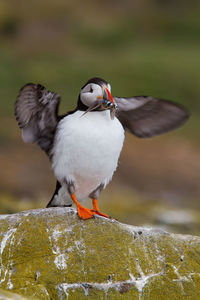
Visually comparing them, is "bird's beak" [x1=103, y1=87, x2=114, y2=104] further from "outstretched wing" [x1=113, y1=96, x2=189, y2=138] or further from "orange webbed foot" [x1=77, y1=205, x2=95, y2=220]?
"orange webbed foot" [x1=77, y1=205, x2=95, y2=220]

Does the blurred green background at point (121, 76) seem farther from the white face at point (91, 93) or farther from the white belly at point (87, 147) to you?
the white face at point (91, 93)

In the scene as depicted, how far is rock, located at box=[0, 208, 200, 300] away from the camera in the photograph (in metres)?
5.83

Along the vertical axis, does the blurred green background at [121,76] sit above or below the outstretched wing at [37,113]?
below

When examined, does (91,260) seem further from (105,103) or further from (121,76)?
(121,76)

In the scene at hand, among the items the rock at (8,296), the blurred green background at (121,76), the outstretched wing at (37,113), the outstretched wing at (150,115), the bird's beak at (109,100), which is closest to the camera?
the rock at (8,296)

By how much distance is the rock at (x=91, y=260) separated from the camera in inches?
230

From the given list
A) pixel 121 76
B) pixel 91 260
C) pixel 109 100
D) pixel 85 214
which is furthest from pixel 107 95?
pixel 121 76

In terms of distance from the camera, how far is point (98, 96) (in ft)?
22.1

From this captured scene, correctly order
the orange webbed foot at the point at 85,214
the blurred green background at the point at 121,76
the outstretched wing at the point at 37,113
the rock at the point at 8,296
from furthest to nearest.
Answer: the blurred green background at the point at 121,76, the outstretched wing at the point at 37,113, the orange webbed foot at the point at 85,214, the rock at the point at 8,296

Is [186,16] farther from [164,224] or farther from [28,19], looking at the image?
[164,224]

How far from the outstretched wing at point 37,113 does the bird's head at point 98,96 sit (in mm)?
345

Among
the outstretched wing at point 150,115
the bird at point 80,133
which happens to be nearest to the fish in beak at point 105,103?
the bird at point 80,133

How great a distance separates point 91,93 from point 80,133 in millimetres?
447

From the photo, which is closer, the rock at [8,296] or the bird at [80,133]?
the rock at [8,296]
